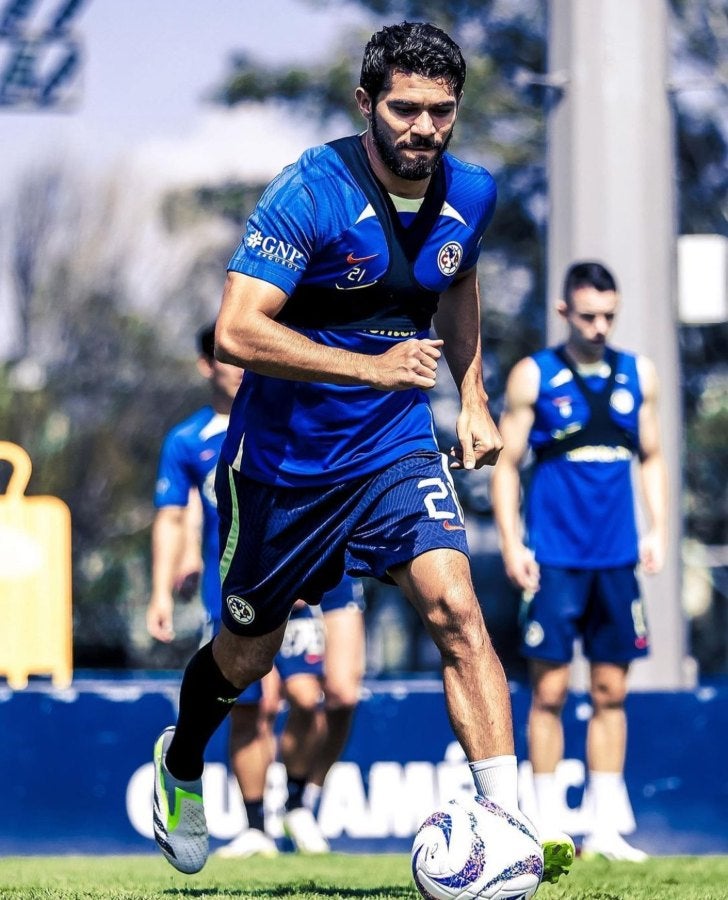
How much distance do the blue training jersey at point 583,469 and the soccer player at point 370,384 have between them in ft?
8.48

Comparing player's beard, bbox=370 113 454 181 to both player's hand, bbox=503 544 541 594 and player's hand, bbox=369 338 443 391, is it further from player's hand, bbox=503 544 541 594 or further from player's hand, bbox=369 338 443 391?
player's hand, bbox=503 544 541 594

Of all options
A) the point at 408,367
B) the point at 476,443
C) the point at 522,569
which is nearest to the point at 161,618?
the point at 522,569

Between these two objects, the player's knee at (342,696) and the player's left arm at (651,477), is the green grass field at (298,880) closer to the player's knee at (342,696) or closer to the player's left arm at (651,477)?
the player's knee at (342,696)

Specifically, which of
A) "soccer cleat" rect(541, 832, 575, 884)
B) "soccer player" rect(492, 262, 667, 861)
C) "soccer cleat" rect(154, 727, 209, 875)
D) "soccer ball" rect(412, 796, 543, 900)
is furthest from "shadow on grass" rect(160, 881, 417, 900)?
"soccer player" rect(492, 262, 667, 861)

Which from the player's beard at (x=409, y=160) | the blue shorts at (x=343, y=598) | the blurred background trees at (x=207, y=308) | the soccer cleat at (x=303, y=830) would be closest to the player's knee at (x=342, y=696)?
the blue shorts at (x=343, y=598)

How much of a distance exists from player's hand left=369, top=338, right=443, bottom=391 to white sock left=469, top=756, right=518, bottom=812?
1021 millimetres

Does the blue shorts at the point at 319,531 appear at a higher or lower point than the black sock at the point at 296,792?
higher

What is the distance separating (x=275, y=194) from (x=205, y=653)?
1.52 metres

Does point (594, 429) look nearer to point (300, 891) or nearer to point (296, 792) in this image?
point (296, 792)

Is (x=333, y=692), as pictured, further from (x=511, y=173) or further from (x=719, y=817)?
(x=511, y=173)

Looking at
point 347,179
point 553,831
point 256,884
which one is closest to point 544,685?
point 256,884

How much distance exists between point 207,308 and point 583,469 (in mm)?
30762

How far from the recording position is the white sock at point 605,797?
778cm

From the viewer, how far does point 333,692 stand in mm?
7996
